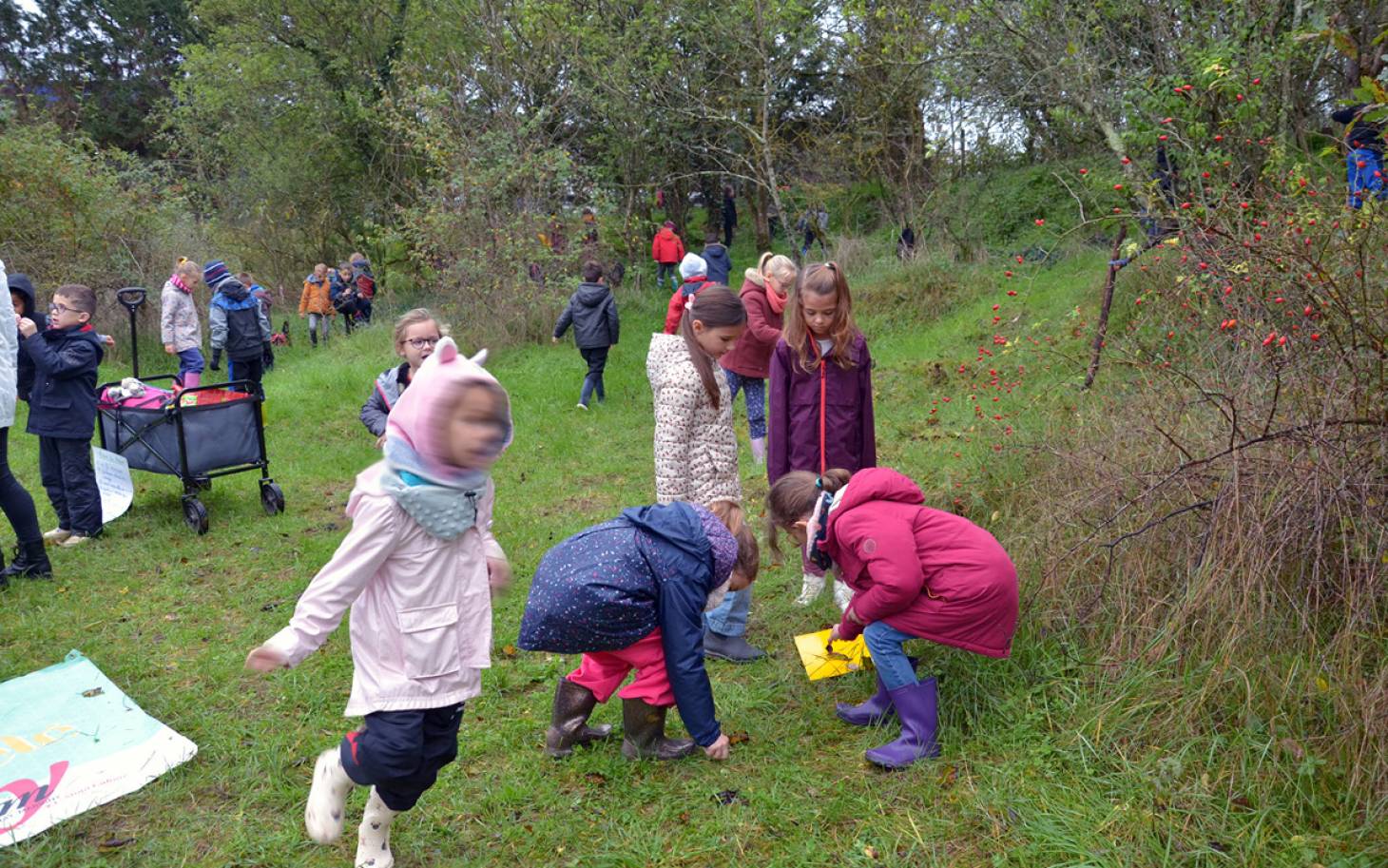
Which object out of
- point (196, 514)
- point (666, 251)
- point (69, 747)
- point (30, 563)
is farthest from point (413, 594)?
point (666, 251)

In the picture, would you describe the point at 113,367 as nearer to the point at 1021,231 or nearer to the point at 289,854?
the point at 289,854

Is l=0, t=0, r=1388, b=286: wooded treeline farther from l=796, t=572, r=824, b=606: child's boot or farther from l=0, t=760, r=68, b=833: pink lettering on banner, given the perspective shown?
l=0, t=760, r=68, b=833: pink lettering on banner

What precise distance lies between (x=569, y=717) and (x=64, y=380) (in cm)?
465

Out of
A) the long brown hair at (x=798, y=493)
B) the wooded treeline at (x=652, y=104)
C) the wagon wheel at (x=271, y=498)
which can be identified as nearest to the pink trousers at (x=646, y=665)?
the long brown hair at (x=798, y=493)

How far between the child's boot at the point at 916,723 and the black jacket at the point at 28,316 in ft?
19.2

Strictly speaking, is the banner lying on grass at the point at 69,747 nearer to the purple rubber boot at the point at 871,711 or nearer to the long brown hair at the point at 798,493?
the long brown hair at the point at 798,493

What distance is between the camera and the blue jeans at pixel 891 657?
3.71 metres

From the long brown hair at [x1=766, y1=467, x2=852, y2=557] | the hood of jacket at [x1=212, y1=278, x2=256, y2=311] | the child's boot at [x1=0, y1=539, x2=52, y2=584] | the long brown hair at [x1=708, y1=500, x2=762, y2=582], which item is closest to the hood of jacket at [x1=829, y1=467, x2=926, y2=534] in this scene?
the long brown hair at [x1=766, y1=467, x2=852, y2=557]

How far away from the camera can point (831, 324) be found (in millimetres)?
4695

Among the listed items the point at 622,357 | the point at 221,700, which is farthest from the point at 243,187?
the point at 221,700

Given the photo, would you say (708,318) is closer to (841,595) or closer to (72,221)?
(841,595)

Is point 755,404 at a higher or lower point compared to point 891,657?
higher

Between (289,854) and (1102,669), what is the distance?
9.96 feet

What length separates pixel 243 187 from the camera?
2292 cm
